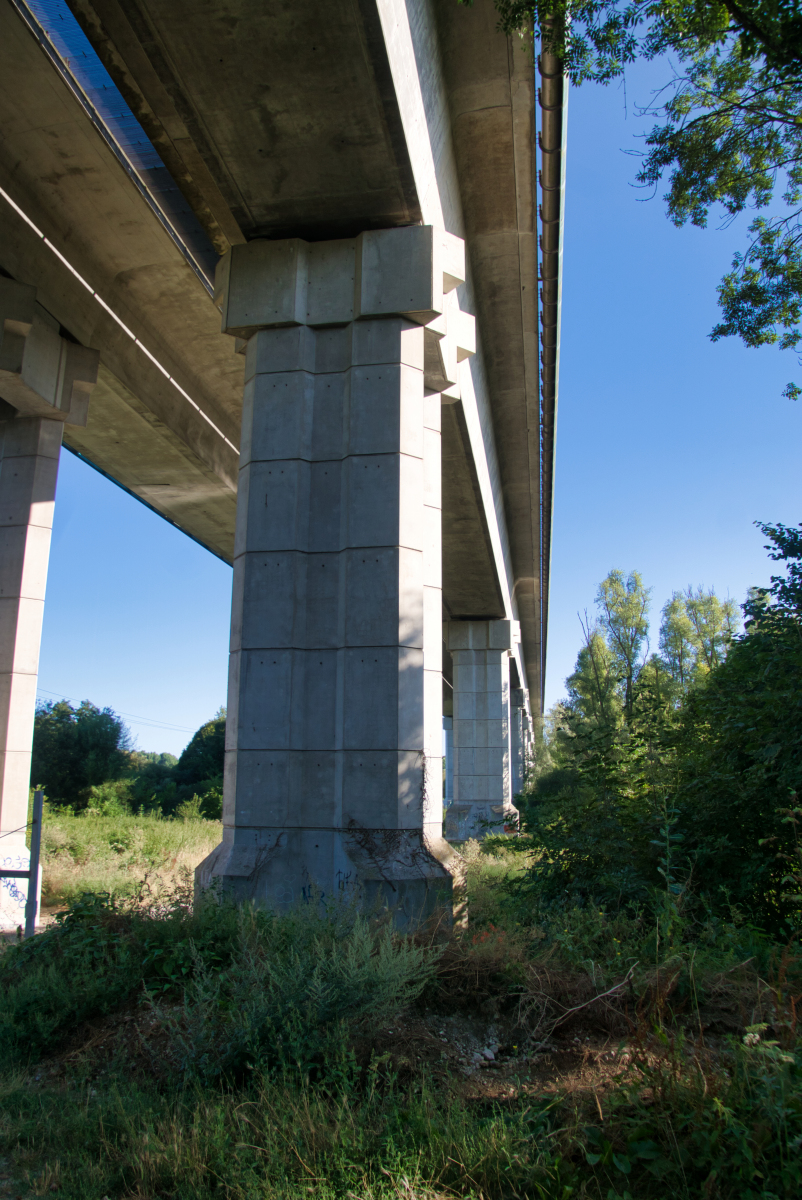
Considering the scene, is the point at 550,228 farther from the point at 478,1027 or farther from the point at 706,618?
the point at 706,618

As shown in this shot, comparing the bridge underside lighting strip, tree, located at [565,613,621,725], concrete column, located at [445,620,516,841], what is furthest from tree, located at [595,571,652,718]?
the bridge underside lighting strip

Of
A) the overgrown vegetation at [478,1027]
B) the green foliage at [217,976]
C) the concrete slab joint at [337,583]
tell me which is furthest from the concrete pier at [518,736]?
the green foliage at [217,976]

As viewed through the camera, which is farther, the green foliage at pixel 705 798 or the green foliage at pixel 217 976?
the green foliage at pixel 705 798

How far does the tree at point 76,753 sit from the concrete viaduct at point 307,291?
15.1 metres

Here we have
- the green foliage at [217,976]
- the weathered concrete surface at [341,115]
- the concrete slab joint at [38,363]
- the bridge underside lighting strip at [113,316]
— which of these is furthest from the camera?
the concrete slab joint at [38,363]

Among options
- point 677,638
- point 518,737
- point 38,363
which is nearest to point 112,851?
point 38,363

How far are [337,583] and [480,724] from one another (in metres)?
18.5

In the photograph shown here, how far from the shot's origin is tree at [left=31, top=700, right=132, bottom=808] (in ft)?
87.6

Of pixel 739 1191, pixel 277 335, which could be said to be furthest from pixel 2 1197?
pixel 277 335

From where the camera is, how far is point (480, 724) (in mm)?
25750

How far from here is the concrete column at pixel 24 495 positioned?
473 inches

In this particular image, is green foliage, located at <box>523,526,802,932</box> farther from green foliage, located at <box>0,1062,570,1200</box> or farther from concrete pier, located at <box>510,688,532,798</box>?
concrete pier, located at <box>510,688,532,798</box>

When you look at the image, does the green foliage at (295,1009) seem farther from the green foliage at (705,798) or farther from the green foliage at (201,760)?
the green foliage at (201,760)

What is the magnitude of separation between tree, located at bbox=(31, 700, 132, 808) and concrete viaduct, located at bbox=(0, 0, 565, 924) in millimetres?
15083
